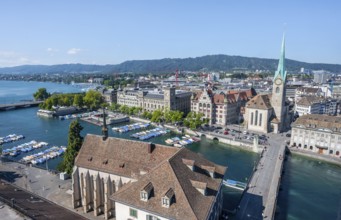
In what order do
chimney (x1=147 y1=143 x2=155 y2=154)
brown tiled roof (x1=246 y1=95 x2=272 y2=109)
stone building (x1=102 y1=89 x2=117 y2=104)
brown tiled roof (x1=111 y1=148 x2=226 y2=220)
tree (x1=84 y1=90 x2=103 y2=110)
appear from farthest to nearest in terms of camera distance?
stone building (x1=102 y1=89 x2=117 y2=104) < tree (x1=84 y1=90 x2=103 y2=110) < brown tiled roof (x1=246 y1=95 x2=272 y2=109) < chimney (x1=147 y1=143 x2=155 y2=154) < brown tiled roof (x1=111 y1=148 x2=226 y2=220)

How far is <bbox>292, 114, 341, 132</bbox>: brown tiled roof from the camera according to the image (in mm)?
72438

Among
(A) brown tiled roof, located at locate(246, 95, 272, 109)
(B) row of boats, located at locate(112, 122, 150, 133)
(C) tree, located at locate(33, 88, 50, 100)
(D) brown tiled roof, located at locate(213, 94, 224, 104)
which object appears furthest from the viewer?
(C) tree, located at locate(33, 88, 50, 100)

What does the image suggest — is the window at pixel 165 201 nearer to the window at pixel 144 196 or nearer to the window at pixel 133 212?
the window at pixel 144 196

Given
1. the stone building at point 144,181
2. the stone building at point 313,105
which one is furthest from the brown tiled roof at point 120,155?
the stone building at point 313,105

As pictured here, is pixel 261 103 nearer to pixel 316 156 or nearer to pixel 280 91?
pixel 280 91

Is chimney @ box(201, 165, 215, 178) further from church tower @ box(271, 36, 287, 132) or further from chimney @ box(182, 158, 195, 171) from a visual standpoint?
church tower @ box(271, 36, 287, 132)

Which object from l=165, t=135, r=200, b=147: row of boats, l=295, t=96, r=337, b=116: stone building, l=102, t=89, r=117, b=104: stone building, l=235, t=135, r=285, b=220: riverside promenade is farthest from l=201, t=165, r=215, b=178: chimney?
l=102, t=89, r=117, b=104: stone building

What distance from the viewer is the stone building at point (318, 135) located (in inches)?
2840

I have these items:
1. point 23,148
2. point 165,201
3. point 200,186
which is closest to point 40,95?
point 23,148

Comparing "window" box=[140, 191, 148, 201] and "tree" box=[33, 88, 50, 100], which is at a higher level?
"window" box=[140, 191, 148, 201]

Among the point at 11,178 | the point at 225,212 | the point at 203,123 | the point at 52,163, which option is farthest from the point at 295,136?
the point at 11,178

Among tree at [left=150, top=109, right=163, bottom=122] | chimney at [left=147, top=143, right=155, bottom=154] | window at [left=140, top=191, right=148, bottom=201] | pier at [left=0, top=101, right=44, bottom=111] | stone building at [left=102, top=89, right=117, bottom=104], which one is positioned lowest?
pier at [left=0, top=101, right=44, bottom=111]

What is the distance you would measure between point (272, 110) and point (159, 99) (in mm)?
52171

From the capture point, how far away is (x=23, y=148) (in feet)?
259
